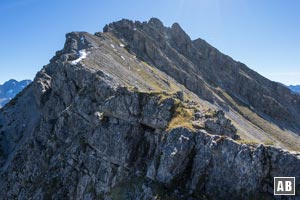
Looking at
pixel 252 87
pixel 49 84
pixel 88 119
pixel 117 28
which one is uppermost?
pixel 117 28

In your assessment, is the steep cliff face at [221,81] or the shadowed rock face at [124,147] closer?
the shadowed rock face at [124,147]

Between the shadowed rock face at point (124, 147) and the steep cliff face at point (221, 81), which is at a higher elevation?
the steep cliff face at point (221, 81)

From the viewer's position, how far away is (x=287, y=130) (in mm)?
157125

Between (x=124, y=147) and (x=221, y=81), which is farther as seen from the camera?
(x=221, y=81)

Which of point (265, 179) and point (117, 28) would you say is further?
point (117, 28)

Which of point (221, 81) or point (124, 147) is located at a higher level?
point (221, 81)

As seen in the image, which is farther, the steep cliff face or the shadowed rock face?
the steep cliff face

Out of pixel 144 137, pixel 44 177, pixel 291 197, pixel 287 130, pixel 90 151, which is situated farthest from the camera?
pixel 287 130

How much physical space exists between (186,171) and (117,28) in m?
162

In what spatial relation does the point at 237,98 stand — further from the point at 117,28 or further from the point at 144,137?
the point at 144,137

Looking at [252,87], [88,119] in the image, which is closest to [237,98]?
[252,87]

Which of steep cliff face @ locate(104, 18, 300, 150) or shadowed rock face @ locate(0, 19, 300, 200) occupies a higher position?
steep cliff face @ locate(104, 18, 300, 150)

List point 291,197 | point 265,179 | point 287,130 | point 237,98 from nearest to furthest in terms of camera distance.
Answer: point 291,197, point 265,179, point 287,130, point 237,98

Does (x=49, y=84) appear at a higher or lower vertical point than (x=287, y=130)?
lower
